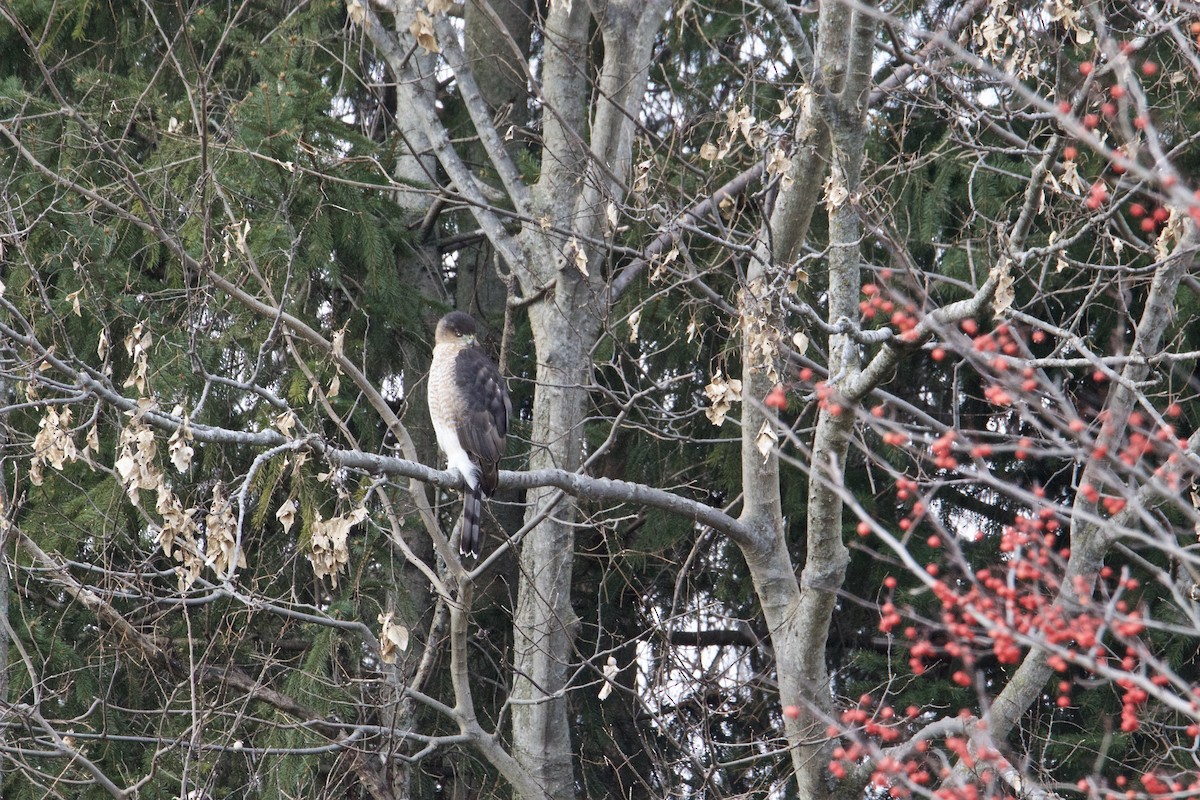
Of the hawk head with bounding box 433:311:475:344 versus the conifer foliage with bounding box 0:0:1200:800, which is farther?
the hawk head with bounding box 433:311:475:344

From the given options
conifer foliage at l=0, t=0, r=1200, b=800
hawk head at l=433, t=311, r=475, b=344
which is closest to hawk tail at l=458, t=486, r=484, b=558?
conifer foliage at l=0, t=0, r=1200, b=800

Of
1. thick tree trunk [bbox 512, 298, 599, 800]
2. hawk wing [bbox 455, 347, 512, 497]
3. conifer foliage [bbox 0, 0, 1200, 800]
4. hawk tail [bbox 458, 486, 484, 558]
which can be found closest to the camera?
conifer foliage [bbox 0, 0, 1200, 800]

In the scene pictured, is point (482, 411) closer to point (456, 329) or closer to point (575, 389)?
point (456, 329)

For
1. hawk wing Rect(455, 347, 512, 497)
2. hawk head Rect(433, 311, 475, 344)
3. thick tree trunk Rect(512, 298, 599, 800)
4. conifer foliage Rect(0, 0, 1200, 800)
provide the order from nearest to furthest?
conifer foliage Rect(0, 0, 1200, 800) < hawk wing Rect(455, 347, 512, 497) < hawk head Rect(433, 311, 475, 344) < thick tree trunk Rect(512, 298, 599, 800)

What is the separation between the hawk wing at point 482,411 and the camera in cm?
592

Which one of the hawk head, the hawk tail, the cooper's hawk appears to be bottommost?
the hawk tail

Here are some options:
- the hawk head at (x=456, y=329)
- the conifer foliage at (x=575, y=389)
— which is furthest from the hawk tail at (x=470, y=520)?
the hawk head at (x=456, y=329)

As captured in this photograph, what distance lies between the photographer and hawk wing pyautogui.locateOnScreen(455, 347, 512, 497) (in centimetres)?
592

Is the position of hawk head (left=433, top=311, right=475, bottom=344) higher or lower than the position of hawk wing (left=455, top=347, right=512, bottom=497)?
higher

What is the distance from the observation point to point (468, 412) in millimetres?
6137

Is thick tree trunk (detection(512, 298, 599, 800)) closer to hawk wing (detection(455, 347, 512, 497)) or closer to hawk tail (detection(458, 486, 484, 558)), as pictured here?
hawk wing (detection(455, 347, 512, 497))

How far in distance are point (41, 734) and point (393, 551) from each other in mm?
1957

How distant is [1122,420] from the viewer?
17.5 feet

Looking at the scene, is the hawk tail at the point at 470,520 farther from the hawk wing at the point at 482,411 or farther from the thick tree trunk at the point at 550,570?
the thick tree trunk at the point at 550,570
